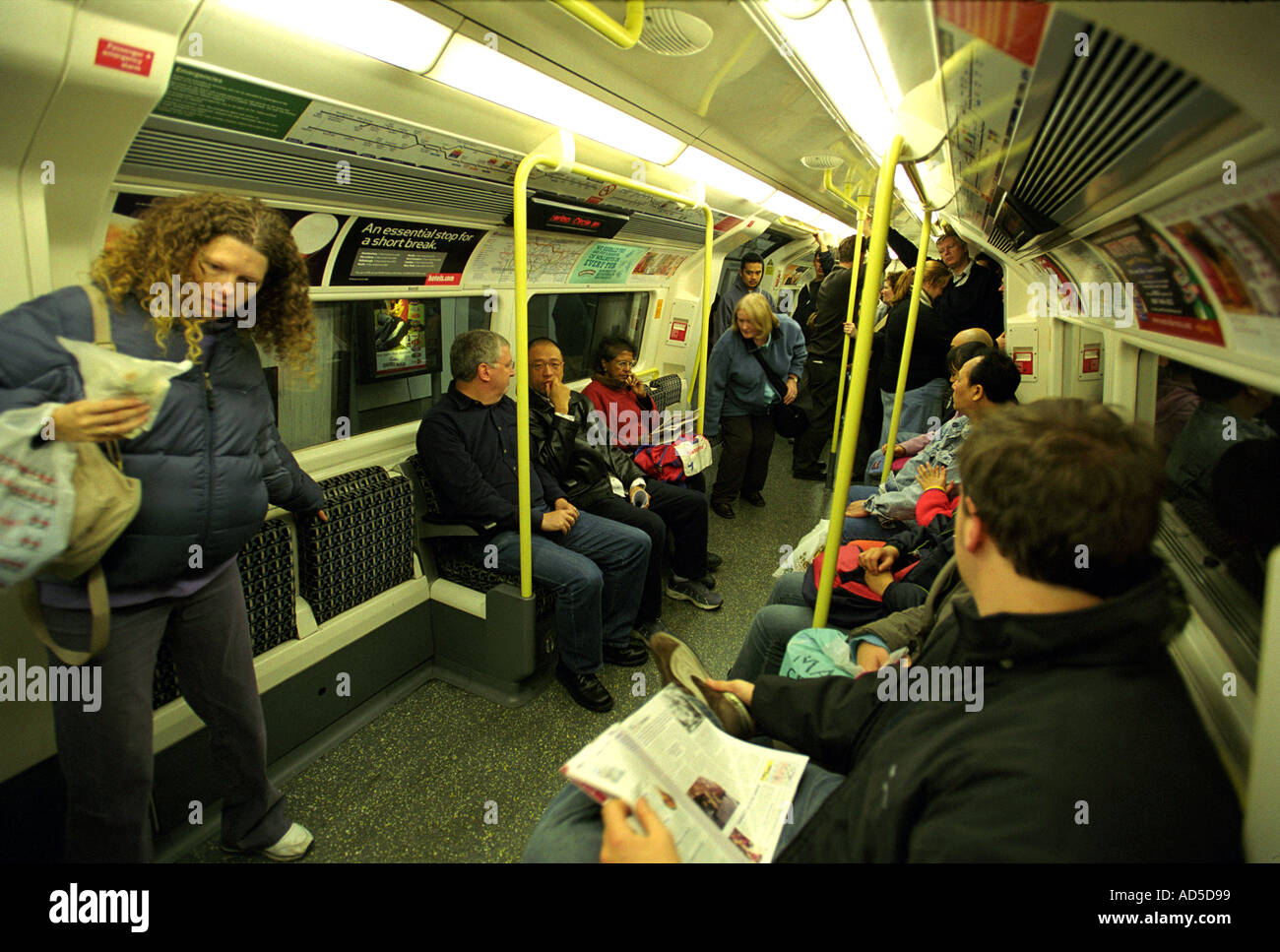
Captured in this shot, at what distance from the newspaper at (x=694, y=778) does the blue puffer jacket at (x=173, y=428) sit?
120 cm

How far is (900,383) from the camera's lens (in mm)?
3010

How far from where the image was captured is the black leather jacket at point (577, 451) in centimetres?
355

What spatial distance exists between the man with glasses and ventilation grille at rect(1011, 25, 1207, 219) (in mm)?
2296

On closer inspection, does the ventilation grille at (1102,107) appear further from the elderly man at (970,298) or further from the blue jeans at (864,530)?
the elderly man at (970,298)

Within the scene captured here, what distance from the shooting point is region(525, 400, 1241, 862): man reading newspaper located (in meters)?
0.90

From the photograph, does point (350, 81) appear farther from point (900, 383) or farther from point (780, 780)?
point (900, 383)

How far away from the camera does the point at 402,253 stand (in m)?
3.01

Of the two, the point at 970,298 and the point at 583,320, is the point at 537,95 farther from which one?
the point at 970,298

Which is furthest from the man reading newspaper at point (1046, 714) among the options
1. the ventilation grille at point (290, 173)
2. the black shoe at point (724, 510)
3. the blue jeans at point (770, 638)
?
the black shoe at point (724, 510)

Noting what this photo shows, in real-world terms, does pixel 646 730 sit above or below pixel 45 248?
below

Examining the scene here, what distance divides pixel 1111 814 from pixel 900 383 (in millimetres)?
2386

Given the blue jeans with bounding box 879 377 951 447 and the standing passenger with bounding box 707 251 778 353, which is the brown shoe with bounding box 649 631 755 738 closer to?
the blue jeans with bounding box 879 377 951 447

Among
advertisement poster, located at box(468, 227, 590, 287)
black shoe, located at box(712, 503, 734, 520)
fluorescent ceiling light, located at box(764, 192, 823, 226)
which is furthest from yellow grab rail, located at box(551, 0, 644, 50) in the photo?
black shoe, located at box(712, 503, 734, 520)
